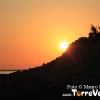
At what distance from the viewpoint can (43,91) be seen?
63969mm

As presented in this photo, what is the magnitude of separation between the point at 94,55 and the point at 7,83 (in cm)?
1912

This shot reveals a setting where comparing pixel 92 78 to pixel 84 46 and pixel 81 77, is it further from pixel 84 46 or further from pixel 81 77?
pixel 84 46

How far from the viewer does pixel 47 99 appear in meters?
61.5

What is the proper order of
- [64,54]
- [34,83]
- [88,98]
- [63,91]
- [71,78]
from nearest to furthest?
[88,98], [63,91], [71,78], [34,83], [64,54]

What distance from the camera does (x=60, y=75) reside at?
69.2m

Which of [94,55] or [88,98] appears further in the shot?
[94,55]

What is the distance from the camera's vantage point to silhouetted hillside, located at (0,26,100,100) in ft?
206

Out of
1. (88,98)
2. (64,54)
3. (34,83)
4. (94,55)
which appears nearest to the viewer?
(88,98)

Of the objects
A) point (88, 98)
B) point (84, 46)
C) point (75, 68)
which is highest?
point (84, 46)

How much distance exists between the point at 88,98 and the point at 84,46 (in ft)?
78.2

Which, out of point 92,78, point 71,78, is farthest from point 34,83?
point 92,78

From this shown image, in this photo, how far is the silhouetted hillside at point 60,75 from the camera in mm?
62812

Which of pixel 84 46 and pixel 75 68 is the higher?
pixel 84 46

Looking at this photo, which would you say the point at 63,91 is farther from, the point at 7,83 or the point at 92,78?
the point at 7,83
